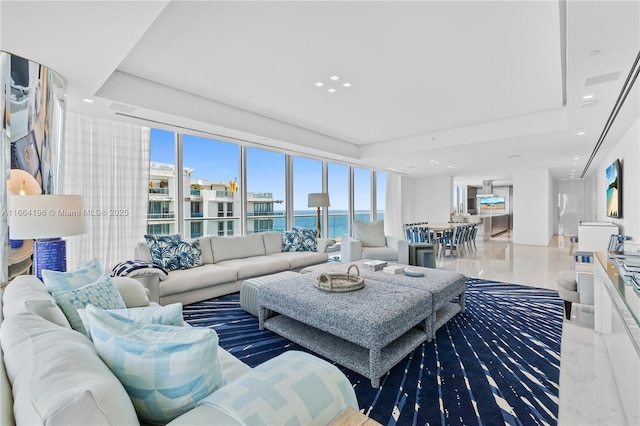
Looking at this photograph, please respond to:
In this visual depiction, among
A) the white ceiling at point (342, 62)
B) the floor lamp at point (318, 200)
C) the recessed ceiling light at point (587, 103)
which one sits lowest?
the floor lamp at point (318, 200)

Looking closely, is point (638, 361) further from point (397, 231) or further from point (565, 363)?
point (397, 231)

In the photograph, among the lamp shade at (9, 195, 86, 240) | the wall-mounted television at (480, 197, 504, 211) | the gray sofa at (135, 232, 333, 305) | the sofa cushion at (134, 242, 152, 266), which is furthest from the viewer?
the wall-mounted television at (480, 197, 504, 211)

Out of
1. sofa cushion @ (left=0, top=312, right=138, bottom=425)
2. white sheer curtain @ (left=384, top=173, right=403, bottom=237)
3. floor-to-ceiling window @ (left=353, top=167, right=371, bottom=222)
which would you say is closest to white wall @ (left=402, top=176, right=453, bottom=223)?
white sheer curtain @ (left=384, top=173, right=403, bottom=237)

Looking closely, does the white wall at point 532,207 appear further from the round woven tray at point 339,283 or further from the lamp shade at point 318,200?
the round woven tray at point 339,283

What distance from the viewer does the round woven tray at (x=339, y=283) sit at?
2691 millimetres

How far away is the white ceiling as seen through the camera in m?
2.14

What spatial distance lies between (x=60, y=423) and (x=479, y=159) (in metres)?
8.10

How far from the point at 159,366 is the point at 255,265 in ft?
11.4

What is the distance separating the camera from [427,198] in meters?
11.2

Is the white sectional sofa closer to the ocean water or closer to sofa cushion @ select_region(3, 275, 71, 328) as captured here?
sofa cushion @ select_region(3, 275, 71, 328)

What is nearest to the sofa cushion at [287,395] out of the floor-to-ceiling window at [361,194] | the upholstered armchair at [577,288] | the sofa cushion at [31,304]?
the sofa cushion at [31,304]

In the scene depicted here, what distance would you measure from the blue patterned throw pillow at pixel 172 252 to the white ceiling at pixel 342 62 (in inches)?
64.4

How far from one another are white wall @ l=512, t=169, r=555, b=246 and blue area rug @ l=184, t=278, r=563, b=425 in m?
6.54

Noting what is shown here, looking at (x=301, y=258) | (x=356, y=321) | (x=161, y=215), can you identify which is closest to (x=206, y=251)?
(x=161, y=215)
